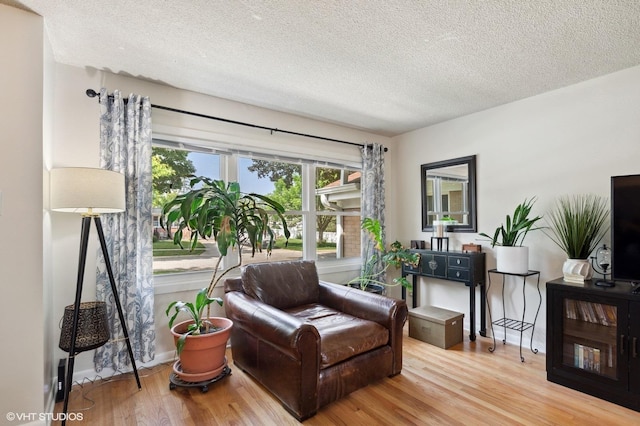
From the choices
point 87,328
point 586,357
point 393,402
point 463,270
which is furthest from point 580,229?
point 87,328

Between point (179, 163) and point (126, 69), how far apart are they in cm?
88

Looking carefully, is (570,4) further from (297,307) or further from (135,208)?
→ (135,208)

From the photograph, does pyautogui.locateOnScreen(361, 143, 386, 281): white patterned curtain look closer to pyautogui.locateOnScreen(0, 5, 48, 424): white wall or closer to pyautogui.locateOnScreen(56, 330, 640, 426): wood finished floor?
pyautogui.locateOnScreen(56, 330, 640, 426): wood finished floor

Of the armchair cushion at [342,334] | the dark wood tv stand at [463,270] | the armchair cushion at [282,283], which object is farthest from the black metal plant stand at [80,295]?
the dark wood tv stand at [463,270]

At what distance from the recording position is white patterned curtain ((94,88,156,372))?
2.54m

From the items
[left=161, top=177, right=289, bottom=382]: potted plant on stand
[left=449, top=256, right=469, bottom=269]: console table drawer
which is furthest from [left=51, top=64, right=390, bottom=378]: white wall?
[left=449, top=256, right=469, bottom=269]: console table drawer

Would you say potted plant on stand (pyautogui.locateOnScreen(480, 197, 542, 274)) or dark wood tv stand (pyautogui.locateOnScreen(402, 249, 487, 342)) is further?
dark wood tv stand (pyautogui.locateOnScreen(402, 249, 487, 342))

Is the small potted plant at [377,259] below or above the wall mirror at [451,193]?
below

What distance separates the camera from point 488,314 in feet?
11.5

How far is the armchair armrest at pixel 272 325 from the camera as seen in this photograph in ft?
6.43

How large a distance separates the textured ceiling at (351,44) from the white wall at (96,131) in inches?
5.0

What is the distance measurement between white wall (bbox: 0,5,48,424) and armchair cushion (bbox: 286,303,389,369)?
171 cm

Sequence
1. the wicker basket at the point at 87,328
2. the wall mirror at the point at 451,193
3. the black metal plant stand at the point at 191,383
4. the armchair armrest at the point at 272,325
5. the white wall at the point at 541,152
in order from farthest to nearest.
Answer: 1. the wall mirror at the point at 451,193
2. the white wall at the point at 541,152
3. the black metal plant stand at the point at 191,383
4. the wicker basket at the point at 87,328
5. the armchair armrest at the point at 272,325

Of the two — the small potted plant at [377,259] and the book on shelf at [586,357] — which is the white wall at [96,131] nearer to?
the small potted plant at [377,259]
